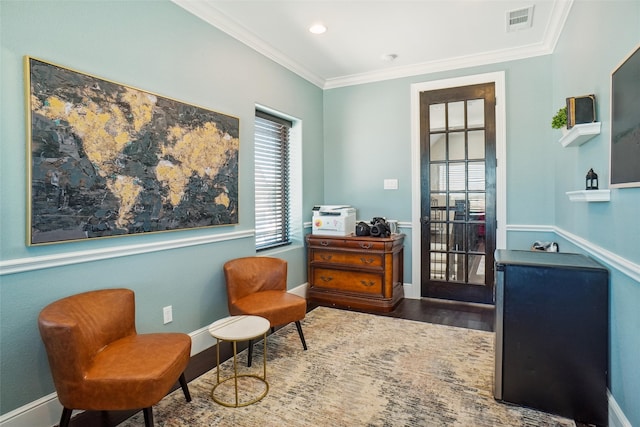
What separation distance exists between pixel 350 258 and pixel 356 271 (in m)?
Result: 0.16

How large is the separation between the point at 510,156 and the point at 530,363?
7.98ft

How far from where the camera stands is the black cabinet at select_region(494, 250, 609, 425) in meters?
1.85

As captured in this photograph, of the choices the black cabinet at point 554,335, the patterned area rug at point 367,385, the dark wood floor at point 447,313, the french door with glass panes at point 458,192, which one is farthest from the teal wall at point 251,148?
the patterned area rug at point 367,385

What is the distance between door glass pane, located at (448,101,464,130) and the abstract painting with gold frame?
8.34 ft

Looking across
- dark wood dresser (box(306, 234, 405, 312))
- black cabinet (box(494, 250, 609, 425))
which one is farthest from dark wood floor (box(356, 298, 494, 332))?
black cabinet (box(494, 250, 609, 425))

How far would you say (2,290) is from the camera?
168 centimetres

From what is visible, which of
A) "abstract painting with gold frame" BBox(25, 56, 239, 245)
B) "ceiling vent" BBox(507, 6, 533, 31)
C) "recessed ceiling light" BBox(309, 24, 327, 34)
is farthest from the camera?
"recessed ceiling light" BBox(309, 24, 327, 34)

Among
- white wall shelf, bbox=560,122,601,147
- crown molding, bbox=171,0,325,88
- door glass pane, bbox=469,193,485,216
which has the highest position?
crown molding, bbox=171,0,325,88

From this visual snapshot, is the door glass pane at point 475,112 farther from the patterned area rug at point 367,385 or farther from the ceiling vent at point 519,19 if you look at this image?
the patterned area rug at point 367,385

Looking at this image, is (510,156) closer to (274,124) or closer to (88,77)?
(274,124)

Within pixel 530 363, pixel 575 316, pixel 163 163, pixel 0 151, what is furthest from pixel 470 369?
pixel 0 151

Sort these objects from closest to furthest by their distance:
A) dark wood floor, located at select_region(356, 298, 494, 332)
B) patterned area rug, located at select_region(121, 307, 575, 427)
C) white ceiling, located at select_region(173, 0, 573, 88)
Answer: patterned area rug, located at select_region(121, 307, 575, 427) < white ceiling, located at select_region(173, 0, 573, 88) < dark wood floor, located at select_region(356, 298, 494, 332)

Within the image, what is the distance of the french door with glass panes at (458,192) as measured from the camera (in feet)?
12.6

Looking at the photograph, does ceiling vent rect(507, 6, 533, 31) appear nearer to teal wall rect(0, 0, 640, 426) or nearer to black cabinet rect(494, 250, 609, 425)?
teal wall rect(0, 0, 640, 426)
